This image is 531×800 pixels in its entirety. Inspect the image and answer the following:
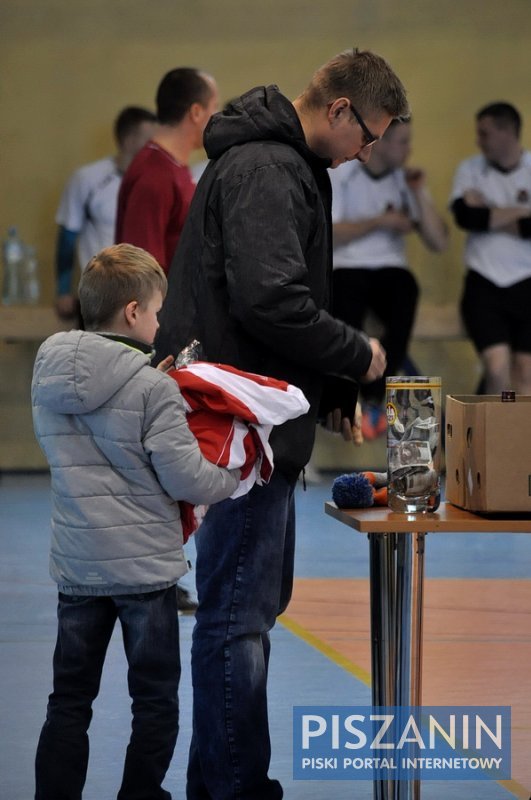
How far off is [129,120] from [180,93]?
3.74 meters

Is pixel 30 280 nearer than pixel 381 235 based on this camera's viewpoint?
No

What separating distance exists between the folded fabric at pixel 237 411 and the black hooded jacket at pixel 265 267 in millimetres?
68

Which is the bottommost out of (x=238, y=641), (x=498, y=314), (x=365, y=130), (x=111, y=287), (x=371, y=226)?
(x=498, y=314)

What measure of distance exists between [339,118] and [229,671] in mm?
1064

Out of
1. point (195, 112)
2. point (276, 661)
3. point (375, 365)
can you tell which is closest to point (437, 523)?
point (375, 365)

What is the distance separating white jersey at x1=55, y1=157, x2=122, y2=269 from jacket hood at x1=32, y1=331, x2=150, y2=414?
5.91 meters

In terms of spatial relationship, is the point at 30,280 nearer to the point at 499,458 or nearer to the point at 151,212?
the point at 151,212

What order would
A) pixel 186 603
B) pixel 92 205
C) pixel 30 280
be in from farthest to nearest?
1. pixel 30 280
2. pixel 92 205
3. pixel 186 603

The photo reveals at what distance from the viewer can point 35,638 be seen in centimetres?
425

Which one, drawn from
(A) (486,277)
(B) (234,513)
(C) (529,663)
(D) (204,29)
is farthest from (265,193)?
(D) (204,29)

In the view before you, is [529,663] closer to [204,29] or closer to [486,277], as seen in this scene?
[486,277]

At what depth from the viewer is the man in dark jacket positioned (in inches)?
96.3

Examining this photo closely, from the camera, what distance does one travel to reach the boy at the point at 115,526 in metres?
2.41

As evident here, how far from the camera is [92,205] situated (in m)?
8.34
